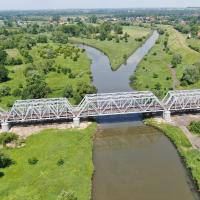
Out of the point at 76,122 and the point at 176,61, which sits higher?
the point at 76,122

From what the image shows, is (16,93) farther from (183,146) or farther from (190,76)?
(190,76)

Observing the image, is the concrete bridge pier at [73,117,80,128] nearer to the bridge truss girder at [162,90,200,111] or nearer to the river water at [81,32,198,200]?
the river water at [81,32,198,200]

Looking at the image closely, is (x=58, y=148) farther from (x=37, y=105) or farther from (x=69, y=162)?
(x=37, y=105)

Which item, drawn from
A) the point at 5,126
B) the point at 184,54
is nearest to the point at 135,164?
the point at 5,126

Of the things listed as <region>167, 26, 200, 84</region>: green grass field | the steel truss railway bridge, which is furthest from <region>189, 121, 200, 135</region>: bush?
<region>167, 26, 200, 84</region>: green grass field

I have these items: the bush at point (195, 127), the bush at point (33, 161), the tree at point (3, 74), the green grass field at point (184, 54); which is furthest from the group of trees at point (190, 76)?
the bush at point (33, 161)

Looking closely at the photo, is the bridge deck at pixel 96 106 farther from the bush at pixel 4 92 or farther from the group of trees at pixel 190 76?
the group of trees at pixel 190 76
